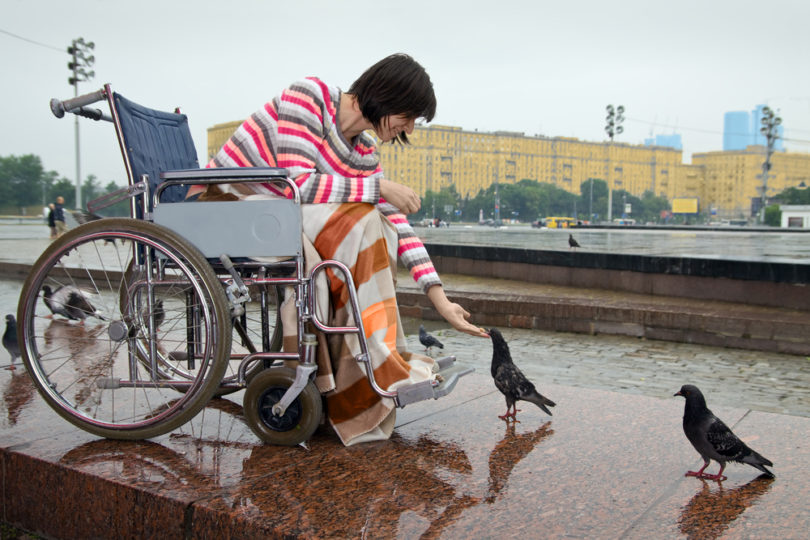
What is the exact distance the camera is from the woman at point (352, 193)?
2.48 m

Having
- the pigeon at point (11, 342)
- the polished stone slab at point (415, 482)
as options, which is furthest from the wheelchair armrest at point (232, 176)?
the pigeon at point (11, 342)

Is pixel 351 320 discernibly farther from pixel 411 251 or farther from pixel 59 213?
pixel 59 213

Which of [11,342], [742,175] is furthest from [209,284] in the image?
[742,175]

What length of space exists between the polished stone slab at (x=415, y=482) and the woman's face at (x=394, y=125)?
3.70 ft

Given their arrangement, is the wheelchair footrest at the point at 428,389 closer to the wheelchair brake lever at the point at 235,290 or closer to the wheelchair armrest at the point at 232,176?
the wheelchair brake lever at the point at 235,290

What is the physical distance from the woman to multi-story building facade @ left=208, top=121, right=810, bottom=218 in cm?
11314

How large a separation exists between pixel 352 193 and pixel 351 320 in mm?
440

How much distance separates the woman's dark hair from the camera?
2564 mm

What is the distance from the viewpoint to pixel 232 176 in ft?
7.95

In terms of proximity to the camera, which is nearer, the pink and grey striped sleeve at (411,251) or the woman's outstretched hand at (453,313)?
the woman's outstretched hand at (453,313)

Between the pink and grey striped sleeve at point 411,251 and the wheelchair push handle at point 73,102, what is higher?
the wheelchair push handle at point 73,102

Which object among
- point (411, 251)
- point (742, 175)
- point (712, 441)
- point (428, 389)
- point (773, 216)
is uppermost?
point (742, 175)

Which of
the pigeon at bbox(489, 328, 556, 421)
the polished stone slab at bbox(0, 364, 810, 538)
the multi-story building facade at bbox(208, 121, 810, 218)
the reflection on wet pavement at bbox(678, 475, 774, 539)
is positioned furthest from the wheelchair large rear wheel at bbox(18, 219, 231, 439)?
the multi-story building facade at bbox(208, 121, 810, 218)

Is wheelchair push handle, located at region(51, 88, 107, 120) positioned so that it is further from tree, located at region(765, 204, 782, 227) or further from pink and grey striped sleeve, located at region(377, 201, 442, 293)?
tree, located at region(765, 204, 782, 227)
